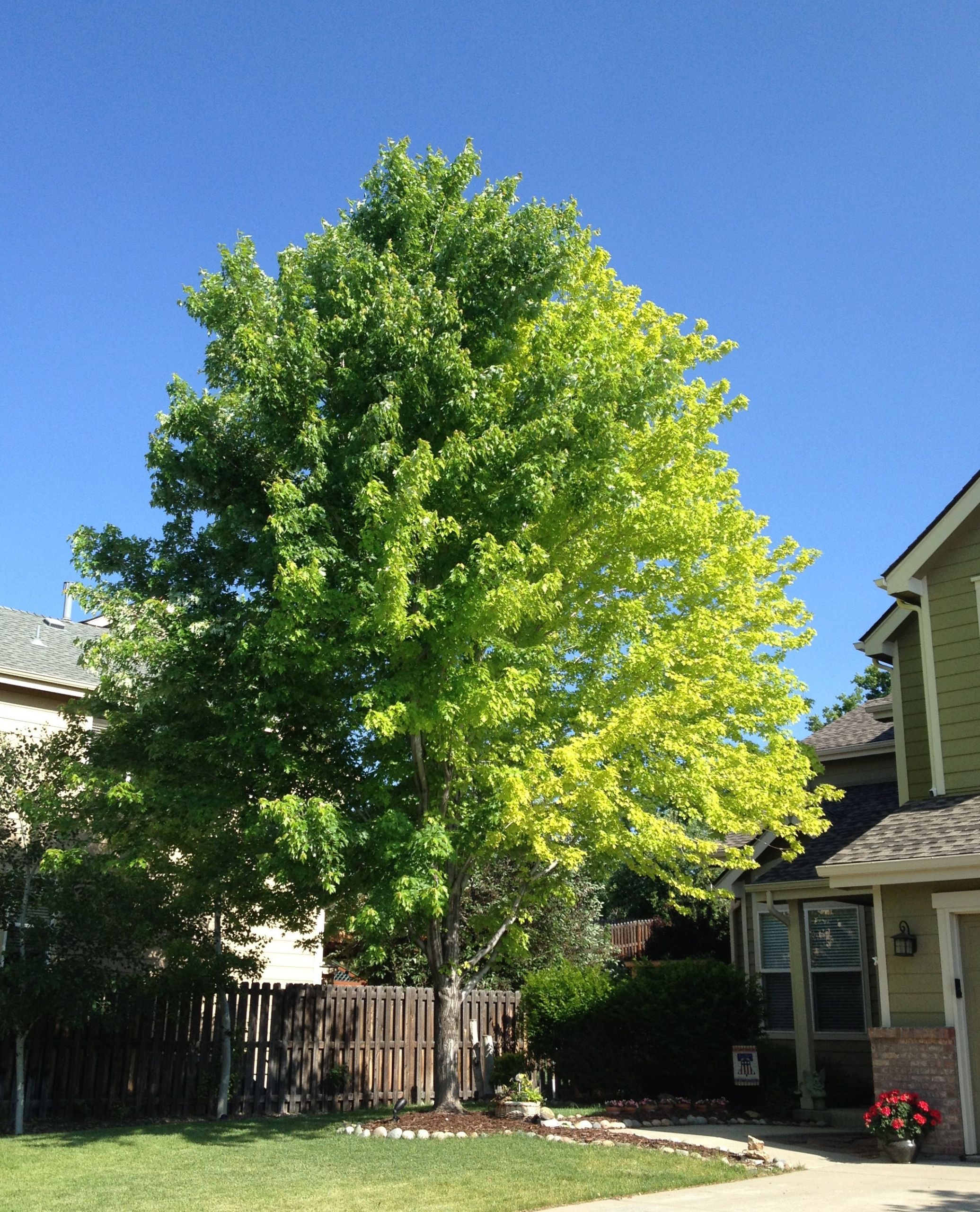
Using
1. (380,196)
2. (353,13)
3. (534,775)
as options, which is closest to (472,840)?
(534,775)

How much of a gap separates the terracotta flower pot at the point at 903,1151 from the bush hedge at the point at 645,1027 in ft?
18.3

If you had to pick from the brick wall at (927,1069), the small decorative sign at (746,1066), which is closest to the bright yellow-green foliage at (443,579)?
the brick wall at (927,1069)

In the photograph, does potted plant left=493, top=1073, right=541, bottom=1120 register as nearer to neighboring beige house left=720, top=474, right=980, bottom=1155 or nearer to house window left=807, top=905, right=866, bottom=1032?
neighboring beige house left=720, top=474, right=980, bottom=1155

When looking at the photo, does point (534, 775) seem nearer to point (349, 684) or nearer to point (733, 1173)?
point (349, 684)

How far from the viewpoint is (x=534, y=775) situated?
12758 millimetres

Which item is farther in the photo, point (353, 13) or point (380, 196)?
point (380, 196)

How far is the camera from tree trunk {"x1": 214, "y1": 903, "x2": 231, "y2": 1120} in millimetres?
15633

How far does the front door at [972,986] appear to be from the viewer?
1231cm

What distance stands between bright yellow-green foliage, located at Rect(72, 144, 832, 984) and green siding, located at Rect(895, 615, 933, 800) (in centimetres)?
146

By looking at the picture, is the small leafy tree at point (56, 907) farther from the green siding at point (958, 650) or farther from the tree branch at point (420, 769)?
the green siding at point (958, 650)

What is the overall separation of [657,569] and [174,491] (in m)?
6.76

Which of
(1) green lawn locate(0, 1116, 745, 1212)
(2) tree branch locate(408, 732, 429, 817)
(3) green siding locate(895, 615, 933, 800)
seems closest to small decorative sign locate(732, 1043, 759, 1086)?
(3) green siding locate(895, 615, 933, 800)

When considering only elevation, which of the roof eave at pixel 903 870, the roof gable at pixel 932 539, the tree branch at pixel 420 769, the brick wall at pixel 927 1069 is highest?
the roof gable at pixel 932 539

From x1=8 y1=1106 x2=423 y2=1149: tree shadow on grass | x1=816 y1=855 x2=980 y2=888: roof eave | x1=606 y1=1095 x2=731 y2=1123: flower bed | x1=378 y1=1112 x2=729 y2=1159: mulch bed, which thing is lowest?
x1=606 y1=1095 x2=731 y2=1123: flower bed
